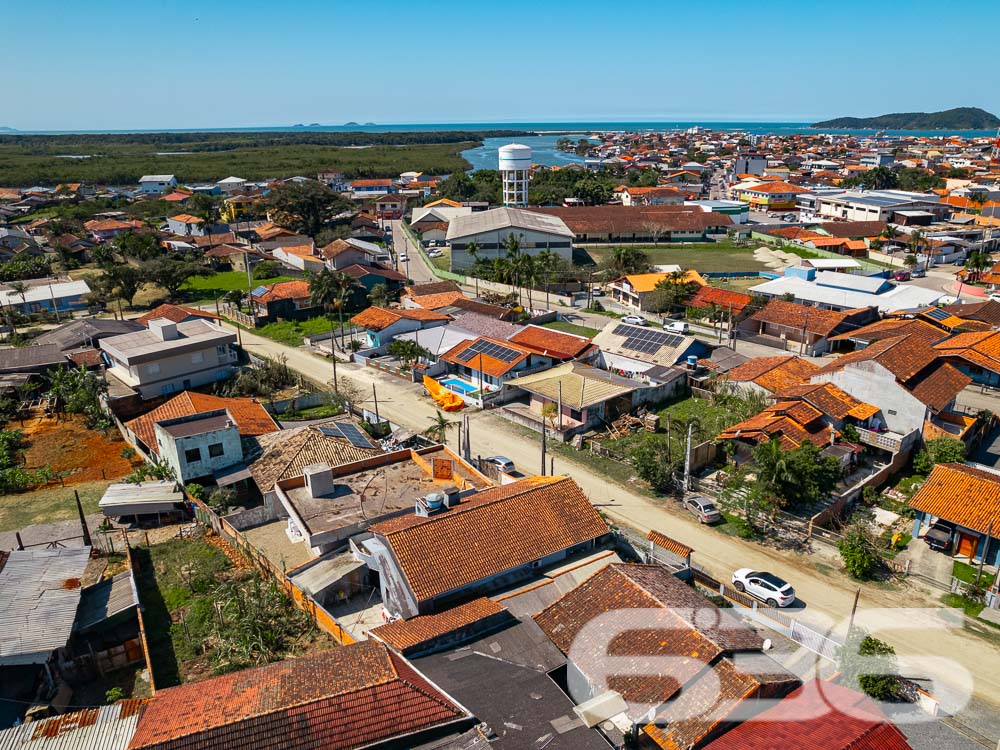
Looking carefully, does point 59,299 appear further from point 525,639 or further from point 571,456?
point 525,639

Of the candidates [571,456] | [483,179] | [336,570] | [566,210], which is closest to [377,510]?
[336,570]

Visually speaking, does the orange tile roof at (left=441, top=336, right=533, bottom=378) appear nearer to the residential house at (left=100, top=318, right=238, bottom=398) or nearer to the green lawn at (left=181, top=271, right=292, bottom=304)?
the residential house at (left=100, top=318, right=238, bottom=398)

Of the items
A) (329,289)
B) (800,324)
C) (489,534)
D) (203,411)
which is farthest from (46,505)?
(800,324)

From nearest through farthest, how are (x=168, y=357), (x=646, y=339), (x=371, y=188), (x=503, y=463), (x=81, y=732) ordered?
(x=81, y=732), (x=503, y=463), (x=168, y=357), (x=646, y=339), (x=371, y=188)

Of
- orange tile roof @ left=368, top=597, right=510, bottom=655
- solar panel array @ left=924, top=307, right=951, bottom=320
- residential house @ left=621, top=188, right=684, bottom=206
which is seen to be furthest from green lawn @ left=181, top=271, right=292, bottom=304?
residential house @ left=621, top=188, right=684, bottom=206

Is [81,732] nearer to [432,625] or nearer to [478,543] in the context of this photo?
[432,625]

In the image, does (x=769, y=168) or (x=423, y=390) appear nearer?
(x=423, y=390)
